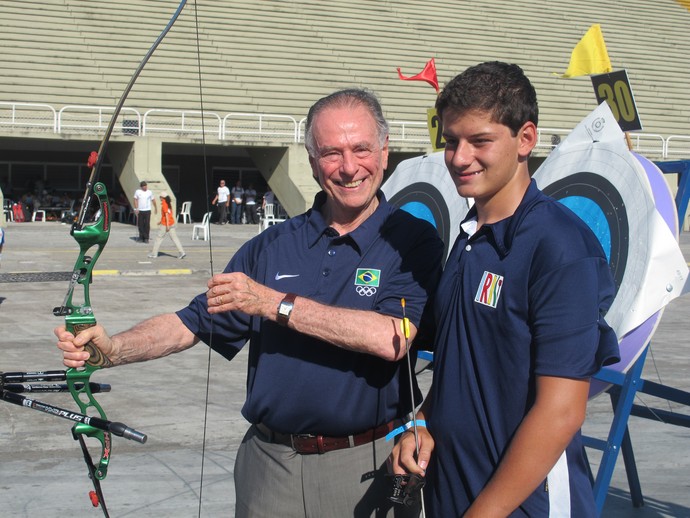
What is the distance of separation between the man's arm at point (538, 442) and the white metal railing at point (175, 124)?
78.0 ft

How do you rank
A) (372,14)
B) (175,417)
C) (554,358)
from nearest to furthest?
(554,358)
(175,417)
(372,14)

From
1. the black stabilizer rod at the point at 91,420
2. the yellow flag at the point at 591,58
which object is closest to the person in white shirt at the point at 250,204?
the yellow flag at the point at 591,58

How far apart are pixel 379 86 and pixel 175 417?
27319 mm

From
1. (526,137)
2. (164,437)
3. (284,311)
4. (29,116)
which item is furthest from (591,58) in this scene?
(29,116)

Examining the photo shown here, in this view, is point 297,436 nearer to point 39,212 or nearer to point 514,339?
point 514,339

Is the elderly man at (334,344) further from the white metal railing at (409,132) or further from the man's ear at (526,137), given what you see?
the white metal railing at (409,132)

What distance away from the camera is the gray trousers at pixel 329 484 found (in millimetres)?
2873

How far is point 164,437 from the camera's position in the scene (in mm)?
6625

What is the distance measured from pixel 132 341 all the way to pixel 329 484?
2.45 feet

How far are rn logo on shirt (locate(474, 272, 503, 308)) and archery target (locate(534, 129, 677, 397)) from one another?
4.34 ft

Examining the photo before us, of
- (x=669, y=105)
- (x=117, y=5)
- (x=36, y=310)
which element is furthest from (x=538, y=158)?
(x=36, y=310)

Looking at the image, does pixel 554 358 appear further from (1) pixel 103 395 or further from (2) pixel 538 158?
(2) pixel 538 158

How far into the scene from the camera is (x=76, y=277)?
2.99 m

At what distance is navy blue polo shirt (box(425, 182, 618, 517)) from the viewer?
2.16 m
